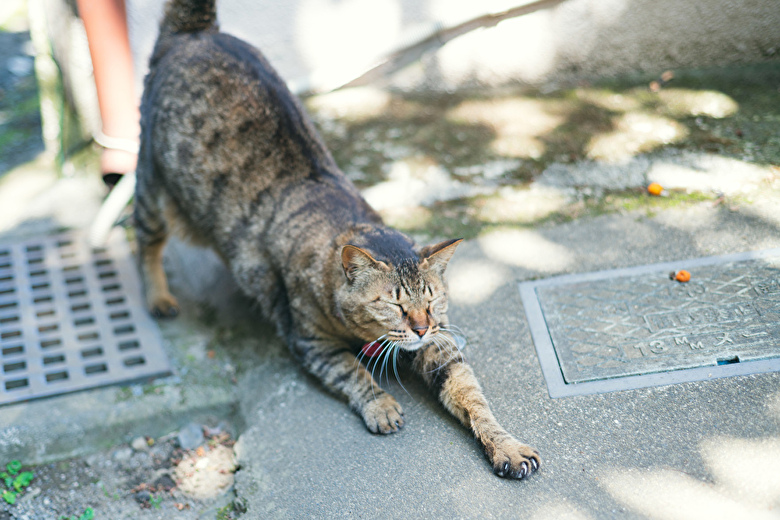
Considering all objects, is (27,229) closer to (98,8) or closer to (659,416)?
(98,8)

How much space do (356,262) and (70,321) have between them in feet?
5.79

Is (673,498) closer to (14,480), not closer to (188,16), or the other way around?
(14,480)

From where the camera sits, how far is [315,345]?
301 centimetres

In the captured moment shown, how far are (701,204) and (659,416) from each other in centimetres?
142

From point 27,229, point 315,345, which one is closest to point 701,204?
point 315,345

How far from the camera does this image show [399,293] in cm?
259

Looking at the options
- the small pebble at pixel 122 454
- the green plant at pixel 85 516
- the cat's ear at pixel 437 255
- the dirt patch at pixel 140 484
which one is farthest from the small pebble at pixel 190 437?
the cat's ear at pixel 437 255

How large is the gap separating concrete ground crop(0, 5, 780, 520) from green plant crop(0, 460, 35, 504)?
0.05 metres

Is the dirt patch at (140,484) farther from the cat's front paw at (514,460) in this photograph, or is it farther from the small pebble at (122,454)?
the cat's front paw at (514,460)

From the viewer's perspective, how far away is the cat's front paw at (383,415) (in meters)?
2.62

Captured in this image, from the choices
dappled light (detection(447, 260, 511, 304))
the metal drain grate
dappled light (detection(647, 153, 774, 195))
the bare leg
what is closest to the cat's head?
dappled light (detection(447, 260, 511, 304))

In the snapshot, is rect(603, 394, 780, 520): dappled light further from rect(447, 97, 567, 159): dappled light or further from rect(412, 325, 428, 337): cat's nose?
rect(447, 97, 567, 159): dappled light

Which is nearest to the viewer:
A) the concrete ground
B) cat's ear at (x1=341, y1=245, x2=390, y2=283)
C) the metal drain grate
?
the concrete ground

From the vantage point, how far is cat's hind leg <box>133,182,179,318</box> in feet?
11.8
